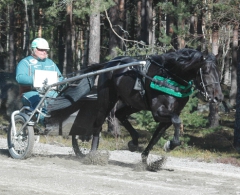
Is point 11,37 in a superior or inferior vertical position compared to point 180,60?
superior

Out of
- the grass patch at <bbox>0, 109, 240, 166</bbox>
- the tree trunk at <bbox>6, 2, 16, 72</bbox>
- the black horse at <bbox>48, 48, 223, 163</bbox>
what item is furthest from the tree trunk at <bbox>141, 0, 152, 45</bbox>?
the black horse at <bbox>48, 48, 223, 163</bbox>

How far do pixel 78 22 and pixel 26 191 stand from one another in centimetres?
3454

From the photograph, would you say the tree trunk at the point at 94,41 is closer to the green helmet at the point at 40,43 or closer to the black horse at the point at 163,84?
the green helmet at the point at 40,43

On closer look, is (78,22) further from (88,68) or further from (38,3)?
(88,68)

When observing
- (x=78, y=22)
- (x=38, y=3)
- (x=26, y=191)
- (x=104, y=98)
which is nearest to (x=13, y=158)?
(x=104, y=98)

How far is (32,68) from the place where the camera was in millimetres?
10945

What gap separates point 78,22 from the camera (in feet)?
136

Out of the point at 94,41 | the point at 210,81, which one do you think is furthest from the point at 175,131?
the point at 94,41

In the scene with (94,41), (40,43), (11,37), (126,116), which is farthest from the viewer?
(11,37)

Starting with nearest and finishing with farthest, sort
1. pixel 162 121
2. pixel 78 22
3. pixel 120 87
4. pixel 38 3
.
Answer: pixel 162 121, pixel 120 87, pixel 38 3, pixel 78 22

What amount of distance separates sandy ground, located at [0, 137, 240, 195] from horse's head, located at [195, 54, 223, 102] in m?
1.27

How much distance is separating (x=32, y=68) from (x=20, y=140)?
4.36ft

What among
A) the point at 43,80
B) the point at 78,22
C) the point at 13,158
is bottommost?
the point at 13,158

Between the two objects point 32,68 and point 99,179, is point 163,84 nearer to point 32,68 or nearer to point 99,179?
point 99,179
